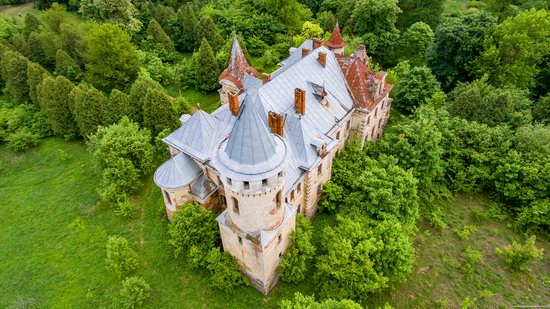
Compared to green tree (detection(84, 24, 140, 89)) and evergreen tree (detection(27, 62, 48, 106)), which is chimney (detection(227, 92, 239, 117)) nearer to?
green tree (detection(84, 24, 140, 89))

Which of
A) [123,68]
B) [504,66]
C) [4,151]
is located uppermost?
[504,66]

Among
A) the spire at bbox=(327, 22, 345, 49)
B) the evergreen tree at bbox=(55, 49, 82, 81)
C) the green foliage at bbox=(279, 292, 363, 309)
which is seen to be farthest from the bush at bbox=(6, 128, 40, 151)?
the green foliage at bbox=(279, 292, 363, 309)

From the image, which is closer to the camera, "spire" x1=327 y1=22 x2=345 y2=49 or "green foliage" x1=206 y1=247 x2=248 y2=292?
"green foliage" x1=206 y1=247 x2=248 y2=292

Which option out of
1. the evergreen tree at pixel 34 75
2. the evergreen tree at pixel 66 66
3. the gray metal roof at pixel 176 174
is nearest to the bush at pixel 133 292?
the gray metal roof at pixel 176 174

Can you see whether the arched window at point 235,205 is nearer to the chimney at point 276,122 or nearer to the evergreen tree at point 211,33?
the chimney at point 276,122

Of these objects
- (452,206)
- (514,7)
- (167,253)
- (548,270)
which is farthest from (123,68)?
(514,7)

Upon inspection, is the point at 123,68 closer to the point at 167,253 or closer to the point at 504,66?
the point at 167,253
